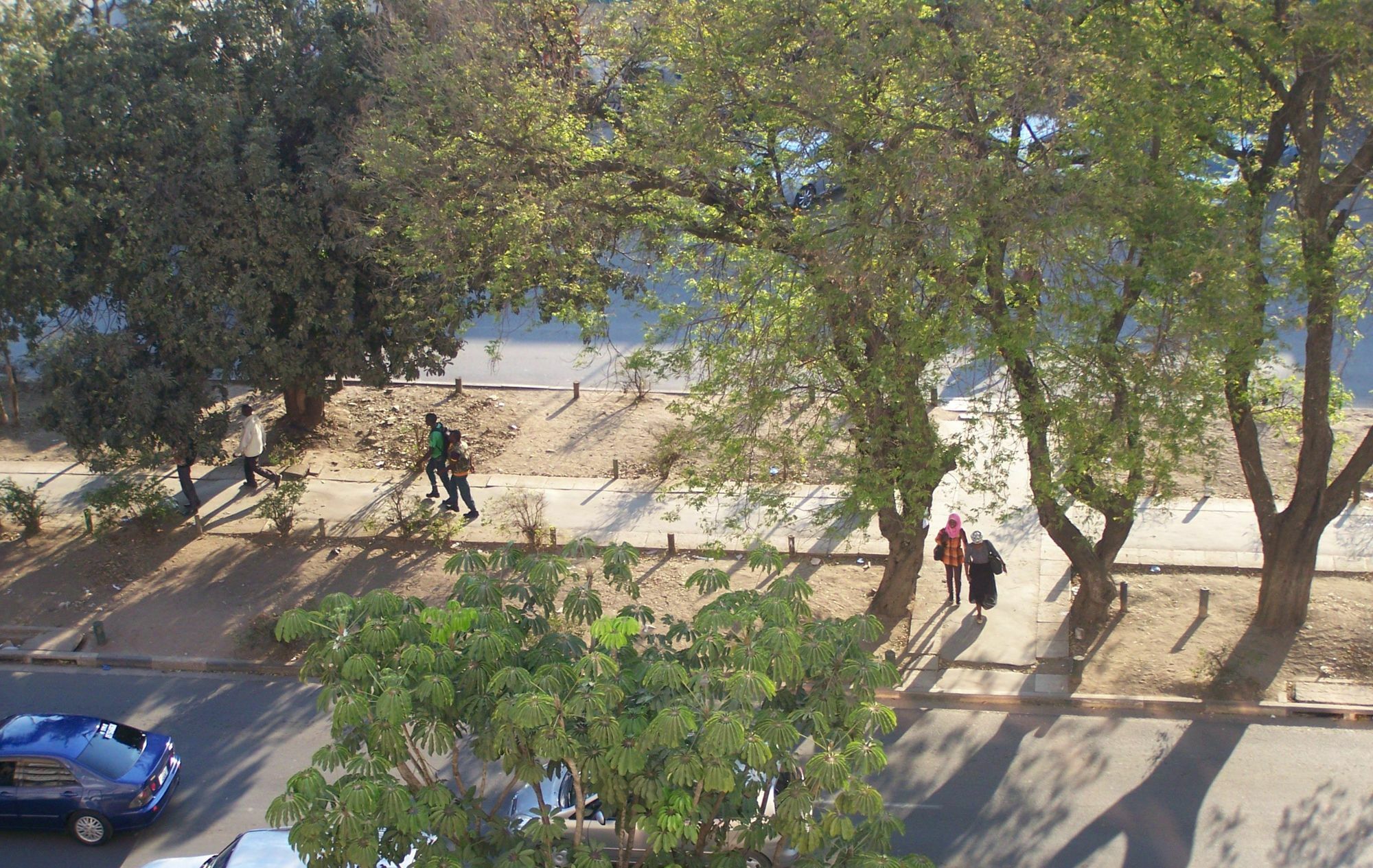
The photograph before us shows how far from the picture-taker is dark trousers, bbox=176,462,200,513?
16.4 meters

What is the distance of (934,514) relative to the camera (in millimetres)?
16375

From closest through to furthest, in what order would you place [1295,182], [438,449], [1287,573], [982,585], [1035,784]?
[1035,784] → [1295,182] → [1287,573] → [982,585] → [438,449]

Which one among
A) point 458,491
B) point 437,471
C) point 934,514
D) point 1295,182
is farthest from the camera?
point 458,491

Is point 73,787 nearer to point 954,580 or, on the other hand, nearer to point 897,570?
point 897,570

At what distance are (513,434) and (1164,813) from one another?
466 inches

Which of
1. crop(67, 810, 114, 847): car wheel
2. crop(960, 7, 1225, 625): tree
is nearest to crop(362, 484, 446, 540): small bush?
crop(67, 810, 114, 847): car wheel

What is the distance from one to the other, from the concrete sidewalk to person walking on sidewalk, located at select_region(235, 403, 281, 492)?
332mm

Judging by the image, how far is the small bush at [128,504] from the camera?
15828 millimetres

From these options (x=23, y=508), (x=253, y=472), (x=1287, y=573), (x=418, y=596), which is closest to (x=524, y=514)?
(x=418, y=596)

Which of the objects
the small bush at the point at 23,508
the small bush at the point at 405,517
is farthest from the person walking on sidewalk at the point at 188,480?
the small bush at the point at 405,517

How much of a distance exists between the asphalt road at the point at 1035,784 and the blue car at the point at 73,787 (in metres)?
0.29

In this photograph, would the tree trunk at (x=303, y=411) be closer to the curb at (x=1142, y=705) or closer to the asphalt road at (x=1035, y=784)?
the asphalt road at (x=1035, y=784)

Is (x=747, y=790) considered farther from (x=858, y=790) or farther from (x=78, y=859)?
(x=78, y=859)

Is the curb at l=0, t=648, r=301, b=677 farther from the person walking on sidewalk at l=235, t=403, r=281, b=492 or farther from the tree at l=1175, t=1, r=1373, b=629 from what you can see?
the tree at l=1175, t=1, r=1373, b=629
